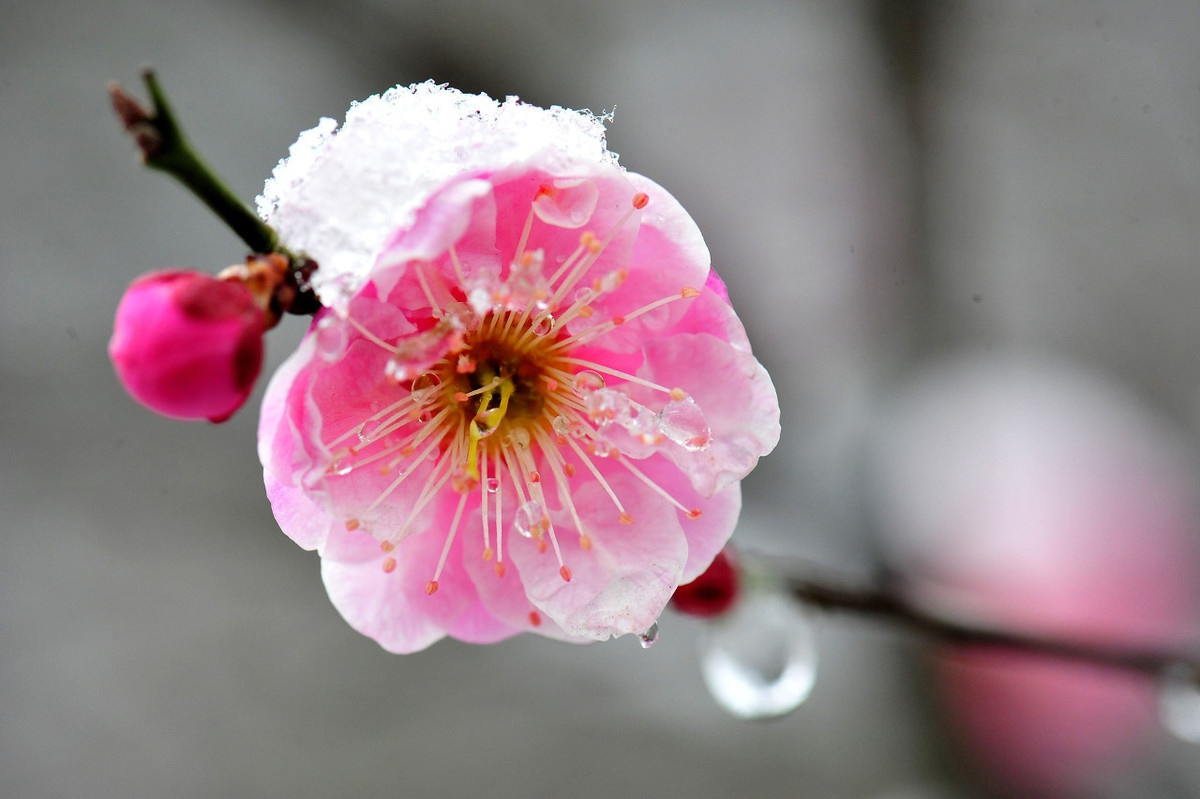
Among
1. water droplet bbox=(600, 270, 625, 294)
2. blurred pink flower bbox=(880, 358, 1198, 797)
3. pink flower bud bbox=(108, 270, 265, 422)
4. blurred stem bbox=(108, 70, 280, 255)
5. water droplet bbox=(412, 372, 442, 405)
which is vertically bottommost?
blurred pink flower bbox=(880, 358, 1198, 797)

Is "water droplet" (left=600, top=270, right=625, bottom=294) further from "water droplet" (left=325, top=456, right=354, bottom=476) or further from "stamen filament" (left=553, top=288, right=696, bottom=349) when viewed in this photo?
"water droplet" (left=325, top=456, right=354, bottom=476)

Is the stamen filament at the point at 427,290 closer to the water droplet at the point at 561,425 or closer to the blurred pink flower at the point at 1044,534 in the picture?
the water droplet at the point at 561,425

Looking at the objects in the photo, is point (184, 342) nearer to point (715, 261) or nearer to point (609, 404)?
point (609, 404)

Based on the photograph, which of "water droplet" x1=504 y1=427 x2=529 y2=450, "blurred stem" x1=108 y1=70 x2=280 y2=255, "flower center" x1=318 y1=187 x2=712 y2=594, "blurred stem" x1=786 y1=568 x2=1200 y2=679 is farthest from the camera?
"blurred stem" x1=786 y1=568 x2=1200 y2=679

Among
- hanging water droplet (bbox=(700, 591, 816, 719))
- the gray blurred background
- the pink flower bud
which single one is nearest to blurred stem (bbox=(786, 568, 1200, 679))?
hanging water droplet (bbox=(700, 591, 816, 719))

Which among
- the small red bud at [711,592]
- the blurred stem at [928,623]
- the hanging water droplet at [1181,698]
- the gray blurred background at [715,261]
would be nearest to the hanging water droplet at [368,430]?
the small red bud at [711,592]

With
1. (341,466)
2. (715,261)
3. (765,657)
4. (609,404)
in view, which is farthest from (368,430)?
(715,261)
